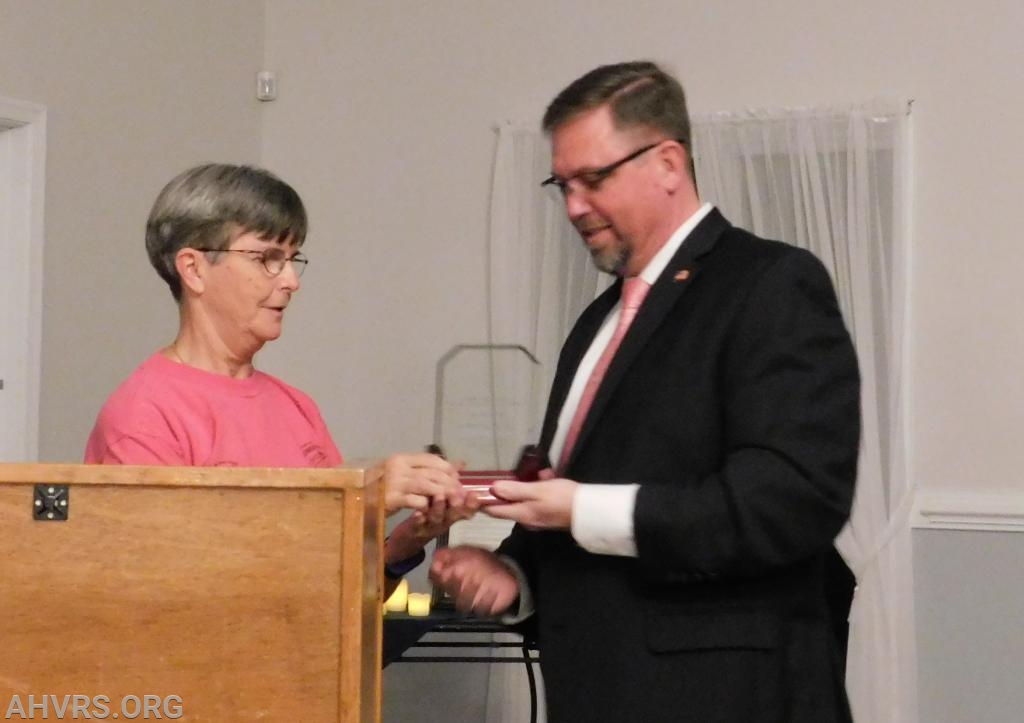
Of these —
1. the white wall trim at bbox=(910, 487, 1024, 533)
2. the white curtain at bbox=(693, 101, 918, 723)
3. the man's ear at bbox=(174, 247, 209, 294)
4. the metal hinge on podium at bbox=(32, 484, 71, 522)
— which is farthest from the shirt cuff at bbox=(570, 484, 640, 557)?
the white wall trim at bbox=(910, 487, 1024, 533)

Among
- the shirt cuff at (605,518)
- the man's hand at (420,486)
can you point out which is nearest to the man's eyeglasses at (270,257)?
the man's hand at (420,486)

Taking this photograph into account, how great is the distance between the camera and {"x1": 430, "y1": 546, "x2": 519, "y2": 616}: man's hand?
191 cm

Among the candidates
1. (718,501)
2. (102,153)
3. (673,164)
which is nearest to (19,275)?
(102,153)

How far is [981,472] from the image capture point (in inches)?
158

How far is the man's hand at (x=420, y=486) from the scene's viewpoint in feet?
6.12

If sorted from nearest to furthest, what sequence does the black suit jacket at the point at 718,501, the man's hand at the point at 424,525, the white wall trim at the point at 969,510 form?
1. the black suit jacket at the point at 718,501
2. the man's hand at the point at 424,525
3. the white wall trim at the point at 969,510

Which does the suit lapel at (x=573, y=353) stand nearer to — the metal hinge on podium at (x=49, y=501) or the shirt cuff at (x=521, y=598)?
the shirt cuff at (x=521, y=598)

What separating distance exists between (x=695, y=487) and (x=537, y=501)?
0.20 metres

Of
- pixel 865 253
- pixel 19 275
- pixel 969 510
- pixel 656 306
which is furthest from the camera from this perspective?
pixel 865 253

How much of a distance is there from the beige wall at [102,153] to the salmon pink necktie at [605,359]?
2.50 m

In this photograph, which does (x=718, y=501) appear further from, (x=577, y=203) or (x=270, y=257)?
(x=270, y=257)

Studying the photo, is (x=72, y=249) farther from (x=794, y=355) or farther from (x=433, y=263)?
(x=794, y=355)

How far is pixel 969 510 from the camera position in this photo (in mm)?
3992

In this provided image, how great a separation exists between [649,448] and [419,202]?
3.13 m
